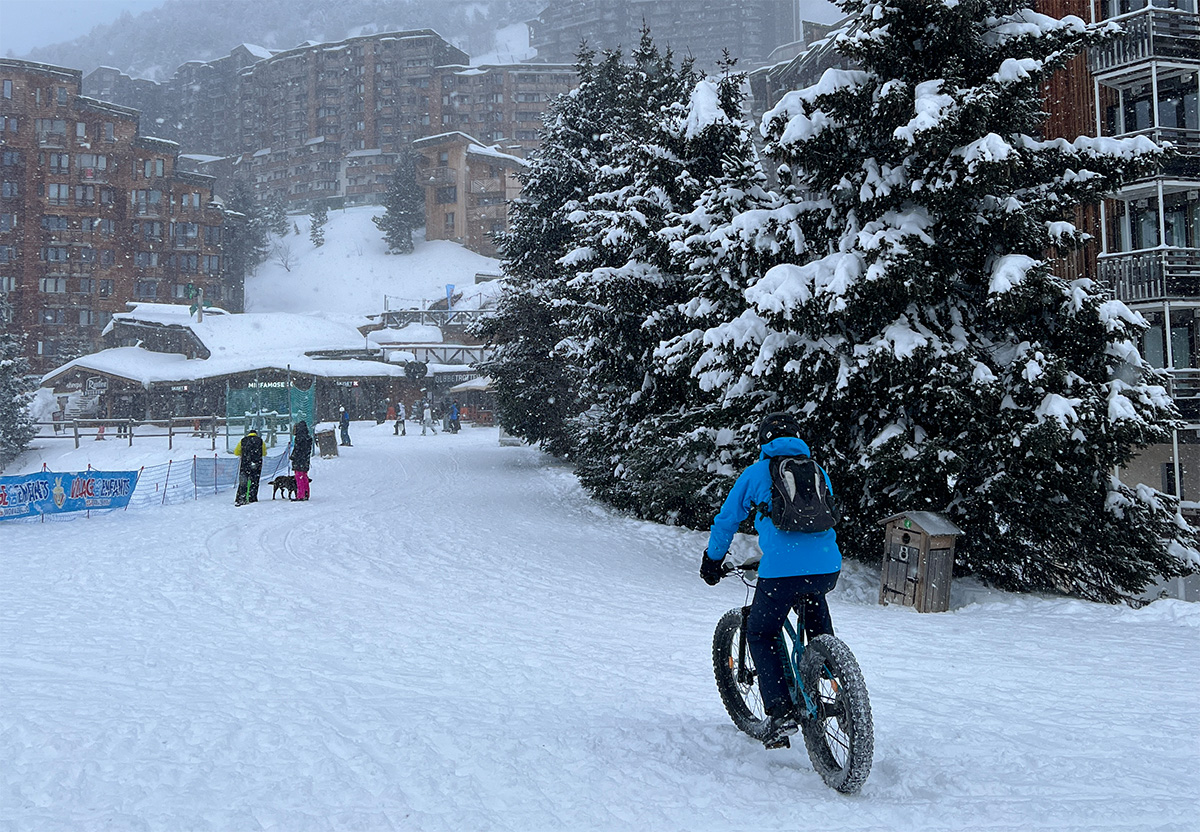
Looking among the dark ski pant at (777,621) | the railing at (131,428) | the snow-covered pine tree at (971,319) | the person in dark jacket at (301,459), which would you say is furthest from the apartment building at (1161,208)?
the railing at (131,428)

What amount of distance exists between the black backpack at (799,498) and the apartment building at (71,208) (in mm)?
74993

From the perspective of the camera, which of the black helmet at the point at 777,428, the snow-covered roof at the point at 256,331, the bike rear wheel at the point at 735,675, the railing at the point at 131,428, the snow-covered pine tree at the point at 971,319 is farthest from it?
the snow-covered roof at the point at 256,331

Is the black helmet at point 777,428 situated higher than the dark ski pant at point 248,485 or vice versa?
the black helmet at point 777,428

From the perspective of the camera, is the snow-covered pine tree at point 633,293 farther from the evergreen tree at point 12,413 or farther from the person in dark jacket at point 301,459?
the evergreen tree at point 12,413

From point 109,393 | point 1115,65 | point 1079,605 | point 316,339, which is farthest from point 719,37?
point 1079,605

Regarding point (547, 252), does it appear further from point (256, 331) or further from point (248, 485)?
point (256, 331)

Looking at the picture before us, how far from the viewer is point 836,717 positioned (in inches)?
157

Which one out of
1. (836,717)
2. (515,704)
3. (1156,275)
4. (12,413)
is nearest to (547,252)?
(1156,275)

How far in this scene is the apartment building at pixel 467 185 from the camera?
91438 millimetres

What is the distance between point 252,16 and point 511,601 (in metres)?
220

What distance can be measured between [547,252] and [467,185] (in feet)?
236

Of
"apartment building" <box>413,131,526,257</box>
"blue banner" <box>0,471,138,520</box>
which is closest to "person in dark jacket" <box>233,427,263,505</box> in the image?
"blue banner" <box>0,471,138,520</box>

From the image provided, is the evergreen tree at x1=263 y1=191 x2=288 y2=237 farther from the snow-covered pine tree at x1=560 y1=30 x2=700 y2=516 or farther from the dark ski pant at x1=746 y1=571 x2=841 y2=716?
the dark ski pant at x1=746 y1=571 x2=841 y2=716

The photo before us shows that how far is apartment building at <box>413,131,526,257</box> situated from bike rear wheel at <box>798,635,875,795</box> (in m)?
90.0
